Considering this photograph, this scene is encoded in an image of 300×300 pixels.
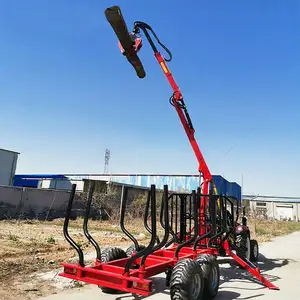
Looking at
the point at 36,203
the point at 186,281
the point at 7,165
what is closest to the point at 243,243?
the point at 186,281

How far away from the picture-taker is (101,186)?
26.7 metres

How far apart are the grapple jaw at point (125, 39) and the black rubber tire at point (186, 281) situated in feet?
15.8

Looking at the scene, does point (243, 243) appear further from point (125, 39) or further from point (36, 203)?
point (36, 203)

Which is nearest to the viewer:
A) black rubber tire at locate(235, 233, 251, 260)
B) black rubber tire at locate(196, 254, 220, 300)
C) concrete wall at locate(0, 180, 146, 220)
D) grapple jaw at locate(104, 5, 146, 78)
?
black rubber tire at locate(196, 254, 220, 300)

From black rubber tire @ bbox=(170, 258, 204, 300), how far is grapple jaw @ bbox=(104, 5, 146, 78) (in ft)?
15.8

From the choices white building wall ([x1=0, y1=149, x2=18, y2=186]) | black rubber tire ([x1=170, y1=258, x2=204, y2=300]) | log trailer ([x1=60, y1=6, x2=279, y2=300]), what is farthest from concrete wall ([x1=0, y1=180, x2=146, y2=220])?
black rubber tire ([x1=170, y1=258, x2=204, y2=300])

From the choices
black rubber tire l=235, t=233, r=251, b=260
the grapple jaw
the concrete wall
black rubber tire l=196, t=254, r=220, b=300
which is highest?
the grapple jaw

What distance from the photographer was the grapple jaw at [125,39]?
20.6ft

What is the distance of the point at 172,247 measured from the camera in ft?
23.8

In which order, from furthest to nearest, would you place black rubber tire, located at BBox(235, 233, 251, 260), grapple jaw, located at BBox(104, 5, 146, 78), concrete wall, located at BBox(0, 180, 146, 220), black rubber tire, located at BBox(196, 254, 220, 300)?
concrete wall, located at BBox(0, 180, 146, 220), black rubber tire, located at BBox(235, 233, 251, 260), grapple jaw, located at BBox(104, 5, 146, 78), black rubber tire, located at BBox(196, 254, 220, 300)

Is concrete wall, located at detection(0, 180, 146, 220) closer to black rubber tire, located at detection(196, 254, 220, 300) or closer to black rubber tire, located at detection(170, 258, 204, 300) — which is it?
black rubber tire, located at detection(196, 254, 220, 300)

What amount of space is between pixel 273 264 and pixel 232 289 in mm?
3898

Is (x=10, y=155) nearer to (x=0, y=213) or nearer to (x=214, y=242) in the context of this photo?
(x=0, y=213)

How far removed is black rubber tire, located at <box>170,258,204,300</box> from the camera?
4520 millimetres
